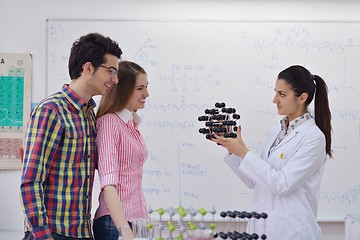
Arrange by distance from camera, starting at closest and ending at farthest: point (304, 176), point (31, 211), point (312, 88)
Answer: point (31, 211) < point (304, 176) < point (312, 88)

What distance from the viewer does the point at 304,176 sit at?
72.4 inches

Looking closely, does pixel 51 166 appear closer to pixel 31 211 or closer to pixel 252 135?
pixel 31 211

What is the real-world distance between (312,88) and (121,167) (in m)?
0.88

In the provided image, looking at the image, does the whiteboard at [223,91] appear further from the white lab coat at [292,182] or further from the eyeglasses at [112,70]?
the eyeglasses at [112,70]

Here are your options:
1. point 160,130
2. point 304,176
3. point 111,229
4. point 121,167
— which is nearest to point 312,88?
point 304,176

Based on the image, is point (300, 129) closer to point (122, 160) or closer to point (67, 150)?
point (122, 160)

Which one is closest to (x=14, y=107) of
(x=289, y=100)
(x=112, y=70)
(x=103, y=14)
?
(x=103, y=14)

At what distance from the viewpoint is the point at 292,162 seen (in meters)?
1.86

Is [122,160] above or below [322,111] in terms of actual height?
below

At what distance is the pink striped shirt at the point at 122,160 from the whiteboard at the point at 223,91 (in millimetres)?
1139

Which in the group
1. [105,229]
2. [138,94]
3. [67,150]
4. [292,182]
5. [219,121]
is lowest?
[105,229]

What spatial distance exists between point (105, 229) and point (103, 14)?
1.70 meters

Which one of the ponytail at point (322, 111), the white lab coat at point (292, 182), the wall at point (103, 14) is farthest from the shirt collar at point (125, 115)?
the wall at point (103, 14)

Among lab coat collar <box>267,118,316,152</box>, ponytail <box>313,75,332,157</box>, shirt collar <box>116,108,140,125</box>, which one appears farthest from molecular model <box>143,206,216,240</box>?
ponytail <box>313,75,332,157</box>
